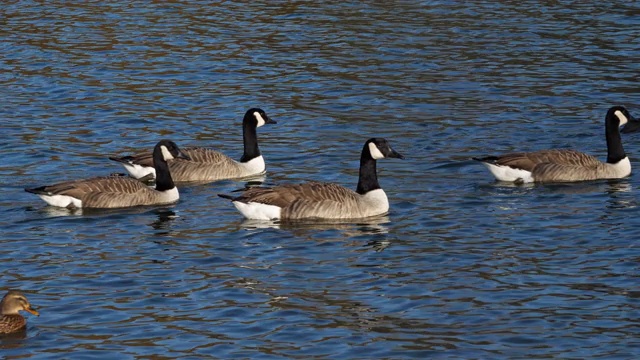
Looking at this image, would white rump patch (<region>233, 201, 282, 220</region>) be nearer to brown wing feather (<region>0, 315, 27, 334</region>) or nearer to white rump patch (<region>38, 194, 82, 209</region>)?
white rump patch (<region>38, 194, 82, 209</region>)

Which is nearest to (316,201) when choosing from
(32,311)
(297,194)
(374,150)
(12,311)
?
(297,194)

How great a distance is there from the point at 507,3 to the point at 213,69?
33.9ft

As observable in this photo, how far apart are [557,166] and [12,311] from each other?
10.3m

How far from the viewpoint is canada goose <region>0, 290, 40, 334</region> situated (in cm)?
1468

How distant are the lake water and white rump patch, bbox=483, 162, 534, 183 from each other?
0.70 feet

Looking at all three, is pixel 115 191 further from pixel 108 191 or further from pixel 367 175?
pixel 367 175

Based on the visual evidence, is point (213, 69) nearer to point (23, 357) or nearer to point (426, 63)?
point (426, 63)

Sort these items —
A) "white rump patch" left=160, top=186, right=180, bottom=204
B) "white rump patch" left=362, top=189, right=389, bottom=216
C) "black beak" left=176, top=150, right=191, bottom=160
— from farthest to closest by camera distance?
"black beak" left=176, top=150, right=191, bottom=160 < "white rump patch" left=160, top=186, right=180, bottom=204 < "white rump patch" left=362, top=189, right=389, bottom=216

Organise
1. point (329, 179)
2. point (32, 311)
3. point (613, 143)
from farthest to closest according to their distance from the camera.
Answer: point (329, 179) → point (613, 143) → point (32, 311)

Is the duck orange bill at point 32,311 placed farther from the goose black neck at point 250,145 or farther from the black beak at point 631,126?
the black beak at point 631,126

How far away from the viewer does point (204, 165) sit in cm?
2300

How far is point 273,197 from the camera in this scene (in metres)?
19.9

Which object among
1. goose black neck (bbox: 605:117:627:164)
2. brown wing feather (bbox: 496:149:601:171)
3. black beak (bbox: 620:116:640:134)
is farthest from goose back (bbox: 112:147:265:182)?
black beak (bbox: 620:116:640:134)

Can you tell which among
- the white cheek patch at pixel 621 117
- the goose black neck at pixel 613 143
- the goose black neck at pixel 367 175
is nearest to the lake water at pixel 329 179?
the goose black neck at pixel 367 175
